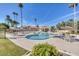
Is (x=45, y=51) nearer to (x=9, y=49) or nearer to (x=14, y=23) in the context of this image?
(x=9, y=49)

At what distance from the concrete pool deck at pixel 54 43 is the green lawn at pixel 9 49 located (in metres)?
0.09

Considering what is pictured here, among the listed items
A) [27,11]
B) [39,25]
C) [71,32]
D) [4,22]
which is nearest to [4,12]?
[4,22]

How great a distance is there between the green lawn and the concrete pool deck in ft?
0.31

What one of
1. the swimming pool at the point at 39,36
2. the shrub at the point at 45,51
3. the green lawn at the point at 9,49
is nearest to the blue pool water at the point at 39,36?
the swimming pool at the point at 39,36

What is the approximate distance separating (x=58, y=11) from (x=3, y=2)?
1228 millimetres

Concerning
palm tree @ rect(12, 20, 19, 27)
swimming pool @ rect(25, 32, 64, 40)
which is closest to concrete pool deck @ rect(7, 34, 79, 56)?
swimming pool @ rect(25, 32, 64, 40)

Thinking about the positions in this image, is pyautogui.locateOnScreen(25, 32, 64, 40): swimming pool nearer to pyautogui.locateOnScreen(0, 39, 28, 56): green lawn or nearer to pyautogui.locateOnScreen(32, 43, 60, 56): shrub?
pyautogui.locateOnScreen(32, 43, 60, 56): shrub

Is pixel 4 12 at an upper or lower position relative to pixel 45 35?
upper

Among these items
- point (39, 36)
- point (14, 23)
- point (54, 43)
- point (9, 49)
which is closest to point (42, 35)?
point (39, 36)

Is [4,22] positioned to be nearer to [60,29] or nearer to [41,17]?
[41,17]

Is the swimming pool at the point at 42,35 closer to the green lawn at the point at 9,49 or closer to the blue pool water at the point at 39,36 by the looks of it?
the blue pool water at the point at 39,36

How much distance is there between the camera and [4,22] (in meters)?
4.36

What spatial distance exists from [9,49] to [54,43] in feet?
3.29

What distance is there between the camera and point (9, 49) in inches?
172
